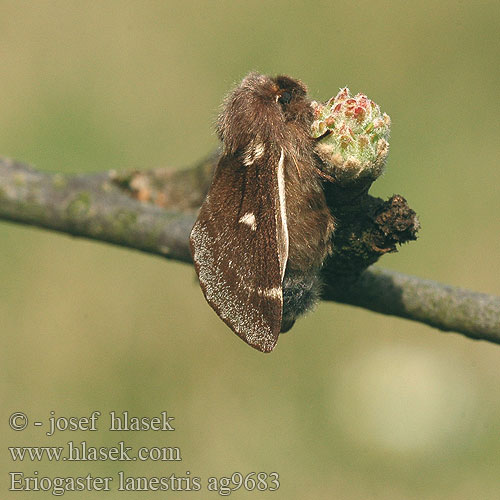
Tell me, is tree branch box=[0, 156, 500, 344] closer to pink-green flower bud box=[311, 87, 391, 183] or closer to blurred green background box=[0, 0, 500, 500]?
pink-green flower bud box=[311, 87, 391, 183]

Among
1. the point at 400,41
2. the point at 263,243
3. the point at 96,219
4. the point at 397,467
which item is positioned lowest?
the point at 263,243

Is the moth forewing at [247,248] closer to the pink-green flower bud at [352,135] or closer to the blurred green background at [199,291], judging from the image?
the pink-green flower bud at [352,135]

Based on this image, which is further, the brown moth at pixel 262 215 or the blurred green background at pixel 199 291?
the blurred green background at pixel 199 291

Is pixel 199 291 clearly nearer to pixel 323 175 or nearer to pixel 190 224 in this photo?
pixel 190 224

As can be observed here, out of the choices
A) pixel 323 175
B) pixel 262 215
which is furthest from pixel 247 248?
pixel 323 175

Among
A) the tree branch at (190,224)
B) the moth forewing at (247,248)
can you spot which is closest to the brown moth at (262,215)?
→ the moth forewing at (247,248)

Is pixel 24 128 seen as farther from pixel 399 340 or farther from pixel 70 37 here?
pixel 399 340

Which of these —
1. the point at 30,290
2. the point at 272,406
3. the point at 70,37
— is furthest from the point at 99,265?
the point at 70,37

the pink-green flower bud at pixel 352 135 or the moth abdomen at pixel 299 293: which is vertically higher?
the pink-green flower bud at pixel 352 135
